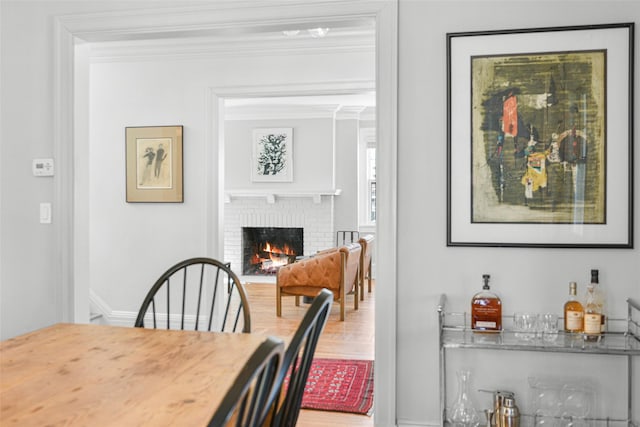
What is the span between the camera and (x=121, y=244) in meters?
4.75

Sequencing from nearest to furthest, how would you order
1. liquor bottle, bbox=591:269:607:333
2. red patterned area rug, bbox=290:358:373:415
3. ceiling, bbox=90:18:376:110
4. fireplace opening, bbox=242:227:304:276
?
liquor bottle, bbox=591:269:607:333
red patterned area rug, bbox=290:358:373:415
ceiling, bbox=90:18:376:110
fireplace opening, bbox=242:227:304:276

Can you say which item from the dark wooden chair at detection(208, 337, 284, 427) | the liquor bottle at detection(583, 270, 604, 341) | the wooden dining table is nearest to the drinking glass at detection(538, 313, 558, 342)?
the liquor bottle at detection(583, 270, 604, 341)

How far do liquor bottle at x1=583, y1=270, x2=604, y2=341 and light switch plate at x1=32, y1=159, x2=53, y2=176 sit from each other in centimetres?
263

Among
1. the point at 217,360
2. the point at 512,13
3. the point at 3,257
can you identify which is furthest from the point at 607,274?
the point at 3,257

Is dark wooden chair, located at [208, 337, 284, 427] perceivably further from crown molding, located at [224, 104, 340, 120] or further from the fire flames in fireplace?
the fire flames in fireplace

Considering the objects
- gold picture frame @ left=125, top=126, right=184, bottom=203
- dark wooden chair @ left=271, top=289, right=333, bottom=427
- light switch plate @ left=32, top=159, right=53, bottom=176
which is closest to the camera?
dark wooden chair @ left=271, top=289, right=333, bottom=427

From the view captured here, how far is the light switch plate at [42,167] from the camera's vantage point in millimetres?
2855

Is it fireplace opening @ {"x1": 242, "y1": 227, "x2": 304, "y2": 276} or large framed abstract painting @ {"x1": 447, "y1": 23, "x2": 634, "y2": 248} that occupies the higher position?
large framed abstract painting @ {"x1": 447, "y1": 23, "x2": 634, "y2": 248}

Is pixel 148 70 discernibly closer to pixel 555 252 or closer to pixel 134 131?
pixel 134 131

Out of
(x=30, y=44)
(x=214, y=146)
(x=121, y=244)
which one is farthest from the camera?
(x=121, y=244)

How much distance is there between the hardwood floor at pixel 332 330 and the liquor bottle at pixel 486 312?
0.85 meters

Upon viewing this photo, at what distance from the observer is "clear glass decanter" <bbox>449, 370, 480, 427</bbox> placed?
2.43 m

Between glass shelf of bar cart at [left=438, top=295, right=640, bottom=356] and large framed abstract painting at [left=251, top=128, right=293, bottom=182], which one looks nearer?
glass shelf of bar cart at [left=438, top=295, right=640, bottom=356]

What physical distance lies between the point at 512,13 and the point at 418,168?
79 cm
